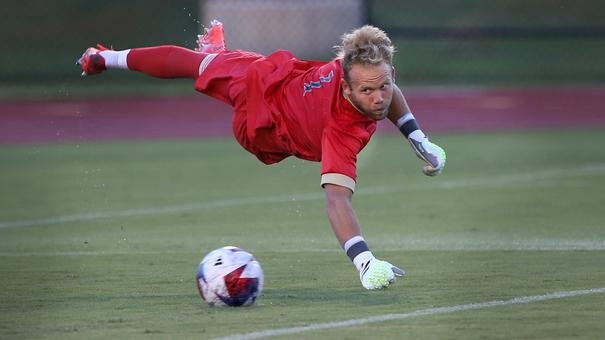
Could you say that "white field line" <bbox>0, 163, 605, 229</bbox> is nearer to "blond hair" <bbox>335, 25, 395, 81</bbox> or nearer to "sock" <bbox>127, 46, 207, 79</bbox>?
"sock" <bbox>127, 46, 207, 79</bbox>

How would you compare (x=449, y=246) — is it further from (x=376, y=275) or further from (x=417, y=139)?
(x=376, y=275)

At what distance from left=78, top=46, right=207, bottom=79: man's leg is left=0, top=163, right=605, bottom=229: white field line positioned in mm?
2583

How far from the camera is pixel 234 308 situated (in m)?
6.85

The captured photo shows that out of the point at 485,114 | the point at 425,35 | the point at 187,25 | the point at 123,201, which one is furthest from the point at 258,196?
the point at 187,25

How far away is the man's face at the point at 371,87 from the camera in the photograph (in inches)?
285

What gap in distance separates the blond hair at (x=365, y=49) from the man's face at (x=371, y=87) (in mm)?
35

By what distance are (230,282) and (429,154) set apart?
65.7 inches

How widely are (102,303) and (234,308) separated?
0.77 meters

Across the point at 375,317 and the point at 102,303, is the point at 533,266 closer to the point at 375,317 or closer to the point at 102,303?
the point at 375,317

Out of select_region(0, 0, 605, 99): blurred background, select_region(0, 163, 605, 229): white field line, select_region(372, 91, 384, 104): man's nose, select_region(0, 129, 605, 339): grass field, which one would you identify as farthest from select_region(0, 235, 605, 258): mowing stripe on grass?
select_region(0, 0, 605, 99): blurred background

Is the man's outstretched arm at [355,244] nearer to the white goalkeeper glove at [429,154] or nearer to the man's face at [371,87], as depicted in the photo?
the man's face at [371,87]

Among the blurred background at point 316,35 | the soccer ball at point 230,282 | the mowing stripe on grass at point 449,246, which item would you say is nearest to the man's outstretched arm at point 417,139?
the mowing stripe on grass at point 449,246

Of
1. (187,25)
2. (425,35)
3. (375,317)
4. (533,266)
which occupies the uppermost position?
(375,317)

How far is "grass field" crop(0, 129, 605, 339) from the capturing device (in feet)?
21.2
